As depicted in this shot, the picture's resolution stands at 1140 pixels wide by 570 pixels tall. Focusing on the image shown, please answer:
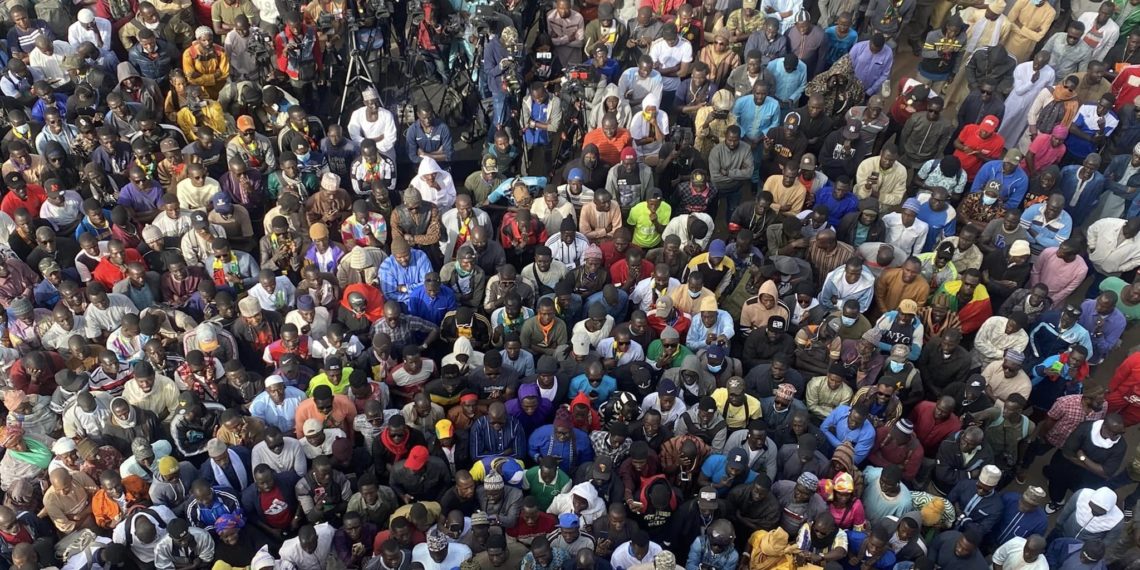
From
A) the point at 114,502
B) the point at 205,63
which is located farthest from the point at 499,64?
the point at 114,502

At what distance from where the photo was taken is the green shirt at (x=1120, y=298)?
1384 centimetres

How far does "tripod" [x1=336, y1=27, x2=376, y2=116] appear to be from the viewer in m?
16.4

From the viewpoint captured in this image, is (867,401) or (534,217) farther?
(534,217)

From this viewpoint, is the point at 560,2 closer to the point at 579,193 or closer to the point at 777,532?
the point at 579,193

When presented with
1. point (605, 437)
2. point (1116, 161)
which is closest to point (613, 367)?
point (605, 437)

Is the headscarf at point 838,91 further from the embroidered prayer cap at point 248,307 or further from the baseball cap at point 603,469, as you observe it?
the embroidered prayer cap at point 248,307

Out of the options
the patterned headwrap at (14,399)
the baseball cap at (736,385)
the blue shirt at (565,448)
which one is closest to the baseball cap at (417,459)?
the blue shirt at (565,448)

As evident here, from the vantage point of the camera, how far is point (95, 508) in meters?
11.4

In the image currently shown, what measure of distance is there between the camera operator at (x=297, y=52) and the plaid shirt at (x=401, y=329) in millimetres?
4762

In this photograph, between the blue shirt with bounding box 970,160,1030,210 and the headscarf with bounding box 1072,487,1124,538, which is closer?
the headscarf with bounding box 1072,487,1124,538

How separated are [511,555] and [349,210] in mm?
5261

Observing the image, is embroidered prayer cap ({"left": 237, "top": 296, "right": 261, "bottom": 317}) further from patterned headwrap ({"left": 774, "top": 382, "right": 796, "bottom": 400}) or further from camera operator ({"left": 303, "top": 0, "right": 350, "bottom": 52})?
patterned headwrap ({"left": 774, "top": 382, "right": 796, "bottom": 400})

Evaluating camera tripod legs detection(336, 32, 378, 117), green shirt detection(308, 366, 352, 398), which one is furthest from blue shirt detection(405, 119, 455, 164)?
green shirt detection(308, 366, 352, 398)

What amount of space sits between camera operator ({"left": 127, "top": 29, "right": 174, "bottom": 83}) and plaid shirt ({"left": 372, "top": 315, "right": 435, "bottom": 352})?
552cm
